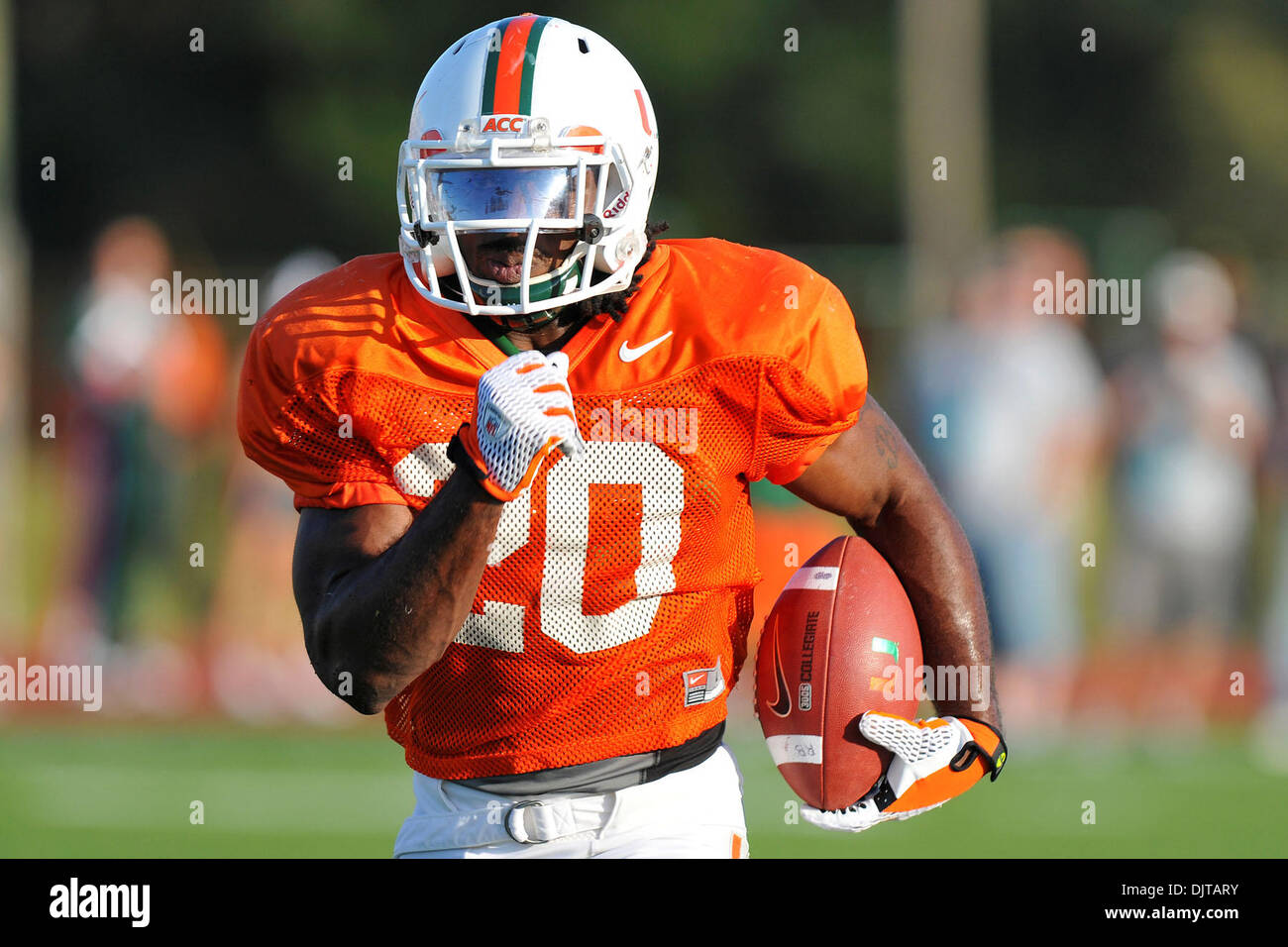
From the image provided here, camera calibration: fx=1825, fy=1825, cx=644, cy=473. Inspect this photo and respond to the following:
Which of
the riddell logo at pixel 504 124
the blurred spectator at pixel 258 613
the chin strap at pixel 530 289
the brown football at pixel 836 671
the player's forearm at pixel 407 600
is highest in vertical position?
the riddell logo at pixel 504 124

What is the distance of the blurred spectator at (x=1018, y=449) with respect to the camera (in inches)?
308

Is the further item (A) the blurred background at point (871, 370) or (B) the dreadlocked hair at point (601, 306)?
(A) the blurred background at point (871, 370)

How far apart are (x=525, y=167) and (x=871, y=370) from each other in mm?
9078

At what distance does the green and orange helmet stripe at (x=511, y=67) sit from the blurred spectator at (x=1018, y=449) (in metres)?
5.14

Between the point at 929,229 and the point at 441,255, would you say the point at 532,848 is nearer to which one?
the point at 441,255

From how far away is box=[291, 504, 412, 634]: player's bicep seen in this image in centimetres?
286

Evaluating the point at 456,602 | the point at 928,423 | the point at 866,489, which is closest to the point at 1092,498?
A: the point at 928,423

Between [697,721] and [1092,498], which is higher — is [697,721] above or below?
above

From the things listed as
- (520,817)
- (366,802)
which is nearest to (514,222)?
(520,817)

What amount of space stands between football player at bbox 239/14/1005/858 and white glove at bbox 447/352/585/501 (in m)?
0.24

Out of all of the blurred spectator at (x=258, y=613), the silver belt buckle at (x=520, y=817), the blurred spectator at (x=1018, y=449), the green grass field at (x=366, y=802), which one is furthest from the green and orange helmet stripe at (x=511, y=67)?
the blurred spectator at (x=258, y=613)

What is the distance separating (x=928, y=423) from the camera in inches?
327

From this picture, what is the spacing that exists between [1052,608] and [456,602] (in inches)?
223

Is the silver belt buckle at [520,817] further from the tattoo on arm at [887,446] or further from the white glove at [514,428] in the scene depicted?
the tattoo on arm at [887,446]
